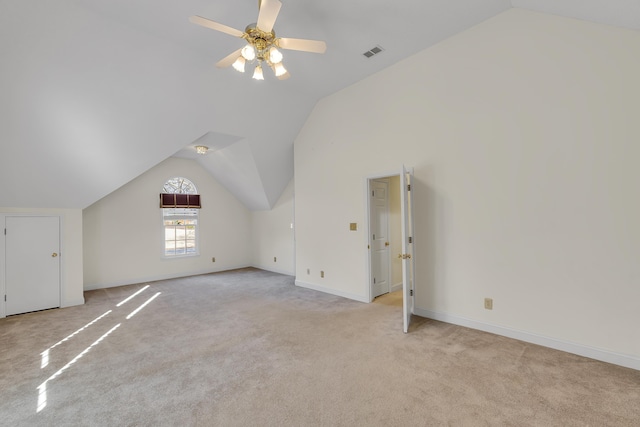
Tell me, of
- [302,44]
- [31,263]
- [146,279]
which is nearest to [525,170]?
[302,44]

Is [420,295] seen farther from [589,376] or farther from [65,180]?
[65,180]

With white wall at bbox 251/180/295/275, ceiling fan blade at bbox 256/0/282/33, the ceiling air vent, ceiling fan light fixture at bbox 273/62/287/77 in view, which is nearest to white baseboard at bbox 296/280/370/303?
white wall at bbox 251/180/295/275

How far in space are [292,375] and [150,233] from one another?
570cm

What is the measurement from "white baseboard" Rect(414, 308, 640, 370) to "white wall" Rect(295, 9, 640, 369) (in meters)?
0.01

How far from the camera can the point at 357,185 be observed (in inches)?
191

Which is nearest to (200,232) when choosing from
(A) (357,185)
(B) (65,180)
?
(B) (65,180)

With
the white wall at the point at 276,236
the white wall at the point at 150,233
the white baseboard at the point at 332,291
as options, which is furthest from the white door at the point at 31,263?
the white wall at the point at 276,236

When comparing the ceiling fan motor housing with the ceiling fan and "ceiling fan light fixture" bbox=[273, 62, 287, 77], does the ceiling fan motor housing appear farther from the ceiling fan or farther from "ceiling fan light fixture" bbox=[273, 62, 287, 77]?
"ceiling fan light fixture" bbox=[273, 62, 287, 77]

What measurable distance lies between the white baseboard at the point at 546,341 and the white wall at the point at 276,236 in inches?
161

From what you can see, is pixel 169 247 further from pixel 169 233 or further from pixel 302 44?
pixel 302 44

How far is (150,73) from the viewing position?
386 centimetres

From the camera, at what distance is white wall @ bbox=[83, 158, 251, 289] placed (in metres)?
6.14

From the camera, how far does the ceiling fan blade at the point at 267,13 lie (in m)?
2.18

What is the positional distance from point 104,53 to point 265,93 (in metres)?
2.23
